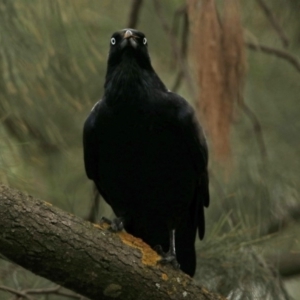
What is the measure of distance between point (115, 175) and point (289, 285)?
1.09 meters

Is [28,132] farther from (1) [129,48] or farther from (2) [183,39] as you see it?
(2) [183,39]

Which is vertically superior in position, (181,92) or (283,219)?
(181,92)

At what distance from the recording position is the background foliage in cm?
318

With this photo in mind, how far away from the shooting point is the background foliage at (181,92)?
10.4 ft

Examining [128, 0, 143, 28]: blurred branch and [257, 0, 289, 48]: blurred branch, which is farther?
[128, 0, 143, 28]: blurred branch

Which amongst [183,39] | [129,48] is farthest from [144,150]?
[183,39]

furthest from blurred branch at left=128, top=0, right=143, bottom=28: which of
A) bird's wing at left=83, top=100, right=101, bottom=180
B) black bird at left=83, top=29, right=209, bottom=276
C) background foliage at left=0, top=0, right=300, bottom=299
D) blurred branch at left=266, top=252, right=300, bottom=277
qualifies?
blurred branch at left=266, top=252, right=300, bottom=277

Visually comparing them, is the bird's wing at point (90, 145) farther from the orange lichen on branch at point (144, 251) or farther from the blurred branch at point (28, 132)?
the orange lichen on branch at point (144, 251)

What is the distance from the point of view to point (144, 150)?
128 inches

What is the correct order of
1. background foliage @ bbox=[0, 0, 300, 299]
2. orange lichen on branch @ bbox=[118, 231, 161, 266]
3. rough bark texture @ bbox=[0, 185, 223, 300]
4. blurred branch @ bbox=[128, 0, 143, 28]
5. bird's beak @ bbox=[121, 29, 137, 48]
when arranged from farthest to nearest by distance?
1. blurred branch @ bbox=[128, 0, 143, 28]
2. bird's beak @ bbox=[121, 29, 137, 48]
3. background foliage @ bbox=[0, 0, 300, 299]
4. orange lichen on branch @ bbox=[118, 231, 161, 266]
5. rough bark texture @ bbox=[0, 185, 223, 300]

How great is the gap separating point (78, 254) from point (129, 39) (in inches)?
45.1

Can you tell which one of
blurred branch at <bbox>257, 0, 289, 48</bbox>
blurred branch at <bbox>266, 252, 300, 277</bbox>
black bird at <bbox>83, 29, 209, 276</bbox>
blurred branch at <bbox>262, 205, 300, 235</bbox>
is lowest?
blurred branch at <bbox>266, 252, 300, 277</bbox>

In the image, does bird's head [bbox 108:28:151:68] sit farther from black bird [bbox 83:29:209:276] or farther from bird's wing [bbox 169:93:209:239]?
bird's wing [bbox 169:93:209:239]

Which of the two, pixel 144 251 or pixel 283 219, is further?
pixel 283 219
